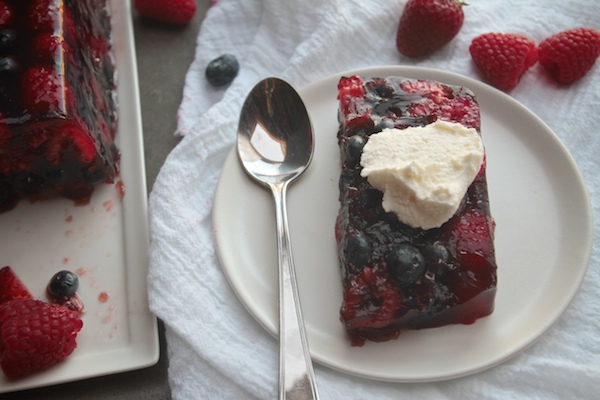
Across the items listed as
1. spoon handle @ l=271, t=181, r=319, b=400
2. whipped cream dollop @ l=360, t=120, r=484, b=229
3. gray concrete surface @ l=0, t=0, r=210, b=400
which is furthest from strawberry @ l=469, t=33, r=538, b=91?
gray concrete surface @ l=0, t=0, r=210, b=400

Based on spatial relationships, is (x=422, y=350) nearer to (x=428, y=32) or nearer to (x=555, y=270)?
(x=555, y=270)

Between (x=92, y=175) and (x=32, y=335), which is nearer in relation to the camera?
(x=32, y=335)

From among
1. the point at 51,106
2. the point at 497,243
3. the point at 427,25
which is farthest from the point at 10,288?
the point at 427,25

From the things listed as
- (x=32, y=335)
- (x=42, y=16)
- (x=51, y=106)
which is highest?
(x=42, y=16)

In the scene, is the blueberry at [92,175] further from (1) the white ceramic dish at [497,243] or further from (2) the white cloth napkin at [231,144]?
(1) the white ceramic dish at [497,243]

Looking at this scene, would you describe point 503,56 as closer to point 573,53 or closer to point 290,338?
point 573,53

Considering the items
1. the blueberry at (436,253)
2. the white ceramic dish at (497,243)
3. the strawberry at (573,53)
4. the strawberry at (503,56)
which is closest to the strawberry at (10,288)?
the white ceramic dish at (497,243)

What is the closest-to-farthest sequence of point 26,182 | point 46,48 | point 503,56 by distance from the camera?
point 46,48 → point 26,182 → point 503,56
